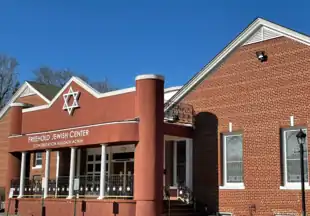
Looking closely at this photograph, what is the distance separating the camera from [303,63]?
70.7 feet

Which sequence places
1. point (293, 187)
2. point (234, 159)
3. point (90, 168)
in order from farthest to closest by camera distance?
point (90, 168) → point (234, 159) → point (293, 187)

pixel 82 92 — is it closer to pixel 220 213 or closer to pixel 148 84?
pixel 148 84

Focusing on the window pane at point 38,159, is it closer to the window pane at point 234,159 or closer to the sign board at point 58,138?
the sign board at point 58,138

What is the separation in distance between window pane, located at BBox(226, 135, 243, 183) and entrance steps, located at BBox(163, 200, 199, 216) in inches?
95.4

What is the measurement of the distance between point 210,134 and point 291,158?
4.58 meters

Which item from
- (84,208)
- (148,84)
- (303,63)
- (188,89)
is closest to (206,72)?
(188,89)

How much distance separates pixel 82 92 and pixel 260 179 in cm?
1151

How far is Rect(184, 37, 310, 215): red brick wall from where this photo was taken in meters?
21.6

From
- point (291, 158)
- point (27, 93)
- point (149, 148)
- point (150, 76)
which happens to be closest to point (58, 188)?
point (149, 148)

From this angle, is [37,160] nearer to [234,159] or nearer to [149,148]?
[149,148]

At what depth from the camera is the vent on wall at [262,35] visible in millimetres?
22859

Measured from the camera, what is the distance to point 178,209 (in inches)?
950

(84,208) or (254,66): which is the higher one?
(254,66)

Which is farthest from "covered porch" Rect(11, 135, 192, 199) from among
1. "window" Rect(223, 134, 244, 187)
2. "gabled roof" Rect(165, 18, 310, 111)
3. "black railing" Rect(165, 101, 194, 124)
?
"gabled roof" Rect(165, 18, 310, 111)
